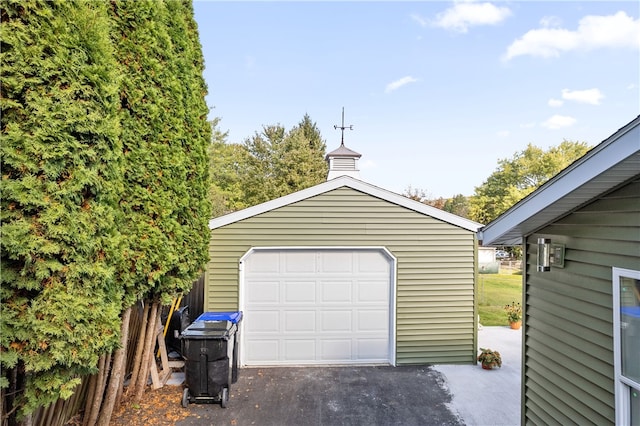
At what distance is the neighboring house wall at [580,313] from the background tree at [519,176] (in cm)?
2517

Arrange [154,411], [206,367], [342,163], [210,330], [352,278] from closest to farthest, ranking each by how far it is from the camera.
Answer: [154,411], [206,367], [210,330], [352,278], [342,163]

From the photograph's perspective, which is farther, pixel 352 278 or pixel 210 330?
pixel 352 278

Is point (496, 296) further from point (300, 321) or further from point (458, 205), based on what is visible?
point (458, 205)

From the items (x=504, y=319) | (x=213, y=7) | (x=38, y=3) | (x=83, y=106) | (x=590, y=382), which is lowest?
(x=504, y=319)

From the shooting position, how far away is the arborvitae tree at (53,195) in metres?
2.20

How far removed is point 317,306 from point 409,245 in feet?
7.14

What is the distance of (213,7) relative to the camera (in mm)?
6770

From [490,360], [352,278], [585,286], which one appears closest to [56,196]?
[585,286]

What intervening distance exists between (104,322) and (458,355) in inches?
239

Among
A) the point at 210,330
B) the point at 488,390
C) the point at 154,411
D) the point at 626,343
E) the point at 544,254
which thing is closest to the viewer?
the point at 626,343

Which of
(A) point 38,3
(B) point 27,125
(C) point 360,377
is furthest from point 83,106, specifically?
(C) point 360,377

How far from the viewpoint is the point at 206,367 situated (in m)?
4.68

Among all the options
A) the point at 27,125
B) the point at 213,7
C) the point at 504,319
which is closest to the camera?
the point at 27,125

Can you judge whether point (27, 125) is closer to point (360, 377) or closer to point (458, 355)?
point (360, 377)
